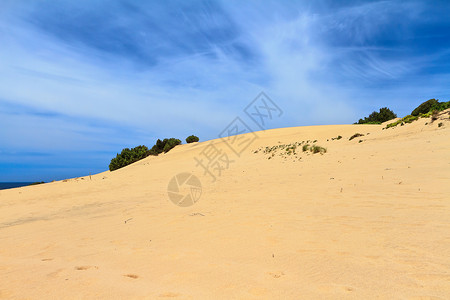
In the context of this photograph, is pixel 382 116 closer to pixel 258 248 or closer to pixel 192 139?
pixel 192 139

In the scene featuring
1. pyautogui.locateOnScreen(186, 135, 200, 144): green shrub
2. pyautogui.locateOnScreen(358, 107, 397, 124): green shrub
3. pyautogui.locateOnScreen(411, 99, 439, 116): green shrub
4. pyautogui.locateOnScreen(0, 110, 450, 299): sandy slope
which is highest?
pyautogui.locateOnScreen(186, 135, 200, 144): green shrub

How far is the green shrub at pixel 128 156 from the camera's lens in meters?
32.2

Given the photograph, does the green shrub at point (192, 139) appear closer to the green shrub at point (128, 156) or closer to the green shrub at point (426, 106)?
the green shrub at point (128, 156)

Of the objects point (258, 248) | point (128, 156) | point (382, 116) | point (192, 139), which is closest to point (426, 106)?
point (382, 116)

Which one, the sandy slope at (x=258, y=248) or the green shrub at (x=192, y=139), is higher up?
the green shrub at (x=192, y=139)

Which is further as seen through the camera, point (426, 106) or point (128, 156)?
point (128, 156)

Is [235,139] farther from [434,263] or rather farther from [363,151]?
[434,263]

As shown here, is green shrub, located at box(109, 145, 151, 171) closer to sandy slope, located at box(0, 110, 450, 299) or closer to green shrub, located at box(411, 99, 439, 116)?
sandy slope, located at box(0, 110, 450, 299)

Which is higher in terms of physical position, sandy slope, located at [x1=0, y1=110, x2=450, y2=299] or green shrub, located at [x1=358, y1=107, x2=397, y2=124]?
green shrub, located at [x1=358, y1=107, x2=397, y2=124]

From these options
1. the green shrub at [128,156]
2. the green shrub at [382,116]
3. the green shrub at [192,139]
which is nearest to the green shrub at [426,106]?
the green shrub at [382,116]

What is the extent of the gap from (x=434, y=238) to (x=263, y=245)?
1992mm

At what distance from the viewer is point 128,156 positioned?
33500mm

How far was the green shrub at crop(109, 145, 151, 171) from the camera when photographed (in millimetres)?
32219

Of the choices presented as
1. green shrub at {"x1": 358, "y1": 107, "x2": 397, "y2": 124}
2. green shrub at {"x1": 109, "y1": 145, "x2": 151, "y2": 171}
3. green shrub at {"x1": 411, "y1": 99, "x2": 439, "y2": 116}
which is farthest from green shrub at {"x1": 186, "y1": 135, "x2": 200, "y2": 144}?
green shrub at {"x1": 411, "y1": 99, "x2": 439, "y2": 116}
